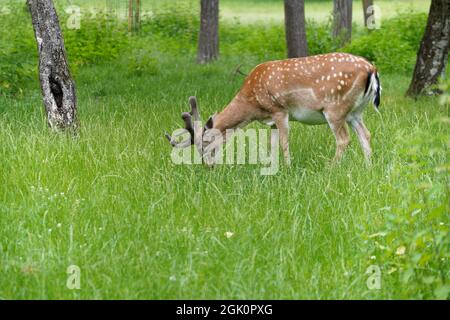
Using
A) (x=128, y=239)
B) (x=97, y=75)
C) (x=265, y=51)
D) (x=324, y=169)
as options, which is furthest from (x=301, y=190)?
(x=265, y=51)

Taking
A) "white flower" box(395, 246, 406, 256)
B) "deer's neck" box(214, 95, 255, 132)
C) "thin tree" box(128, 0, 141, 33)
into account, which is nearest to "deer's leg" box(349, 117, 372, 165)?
"deer's neck" box(214, 95, 255, 132)

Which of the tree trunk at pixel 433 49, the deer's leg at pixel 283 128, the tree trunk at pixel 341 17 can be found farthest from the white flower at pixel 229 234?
the tree trunk at pixel 341 17

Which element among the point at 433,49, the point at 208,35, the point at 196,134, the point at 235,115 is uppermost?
the point at 208,35

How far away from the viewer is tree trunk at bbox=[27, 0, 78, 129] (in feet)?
27.0

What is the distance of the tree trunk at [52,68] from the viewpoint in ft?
27.0

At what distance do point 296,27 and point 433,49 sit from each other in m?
3.25

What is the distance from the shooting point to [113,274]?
15.9 ft

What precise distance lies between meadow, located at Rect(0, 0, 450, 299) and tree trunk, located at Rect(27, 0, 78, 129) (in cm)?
28

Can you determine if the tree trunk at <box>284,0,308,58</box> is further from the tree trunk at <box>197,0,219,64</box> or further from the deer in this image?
the deer

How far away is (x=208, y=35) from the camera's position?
16.2m
